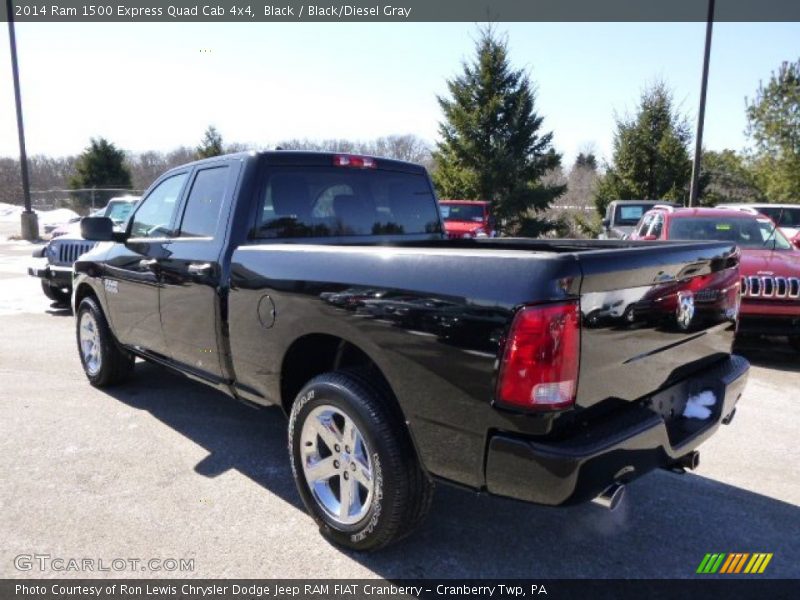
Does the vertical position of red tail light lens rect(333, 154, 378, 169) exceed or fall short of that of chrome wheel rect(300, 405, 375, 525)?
it exceeds it

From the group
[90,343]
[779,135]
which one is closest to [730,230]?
[90,343]

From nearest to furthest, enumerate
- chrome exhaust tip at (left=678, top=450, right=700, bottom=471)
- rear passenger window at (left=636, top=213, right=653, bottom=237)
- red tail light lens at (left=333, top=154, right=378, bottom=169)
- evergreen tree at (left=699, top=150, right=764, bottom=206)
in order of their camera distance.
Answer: chrome exhaust tip at (left=678, top=450, right=700, bottom=471)
red tail light lens at (left=333, top=154, right=378, bottom=169)
rear passenger window at (left=636, top=213, right=653, bottom=237)
evergreen tree at (left=699, top=150, right=764, bottom=206)

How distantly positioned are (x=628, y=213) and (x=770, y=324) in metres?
10.8

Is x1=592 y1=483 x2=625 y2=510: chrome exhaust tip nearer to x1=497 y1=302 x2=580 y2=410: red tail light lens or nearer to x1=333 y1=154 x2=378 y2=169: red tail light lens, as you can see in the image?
x1=497 y1=302 x2=580 y2=410: red tail light lens

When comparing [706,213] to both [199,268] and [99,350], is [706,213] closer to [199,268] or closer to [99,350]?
[199,268]

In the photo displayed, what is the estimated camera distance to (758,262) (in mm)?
6449

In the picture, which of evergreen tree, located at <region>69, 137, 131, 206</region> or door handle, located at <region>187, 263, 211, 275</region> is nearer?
door handle, located at <region>187, 263, 211, 275</region>

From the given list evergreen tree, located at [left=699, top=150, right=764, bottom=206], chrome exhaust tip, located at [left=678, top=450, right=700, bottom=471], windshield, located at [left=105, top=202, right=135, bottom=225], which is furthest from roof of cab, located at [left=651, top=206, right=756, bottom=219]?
evergreen tree, located at [left=699, top=150, right=764, bottom=206]

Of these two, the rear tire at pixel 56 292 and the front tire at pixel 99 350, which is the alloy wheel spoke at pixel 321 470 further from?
the rear tire at pixel 56 292

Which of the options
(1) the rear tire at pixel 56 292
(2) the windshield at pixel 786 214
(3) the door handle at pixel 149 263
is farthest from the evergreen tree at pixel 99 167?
(3) the door handle at pixel 149 263

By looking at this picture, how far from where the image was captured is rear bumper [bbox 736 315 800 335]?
20.1 ft

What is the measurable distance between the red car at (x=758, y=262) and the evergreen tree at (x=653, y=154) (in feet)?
50.4

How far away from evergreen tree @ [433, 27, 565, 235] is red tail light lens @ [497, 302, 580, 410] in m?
18.5

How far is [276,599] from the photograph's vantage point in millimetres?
2443
